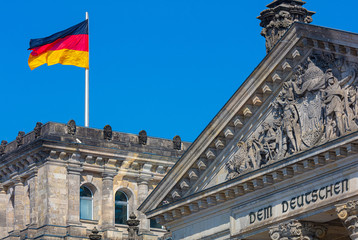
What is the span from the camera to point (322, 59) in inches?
1812

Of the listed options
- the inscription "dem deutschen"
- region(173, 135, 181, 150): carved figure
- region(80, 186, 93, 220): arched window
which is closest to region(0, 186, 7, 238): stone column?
region(80, 186, 93, 220): arched window

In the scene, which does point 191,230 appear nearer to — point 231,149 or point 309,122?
point 231,149

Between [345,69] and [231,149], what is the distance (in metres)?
7.37

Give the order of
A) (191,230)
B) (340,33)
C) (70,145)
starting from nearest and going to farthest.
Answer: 1. (340,33)
2. (191,230)
3. (70,145)

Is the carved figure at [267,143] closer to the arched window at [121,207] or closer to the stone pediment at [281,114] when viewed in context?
the stone pediment at [281,114]

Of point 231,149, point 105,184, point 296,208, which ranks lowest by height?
point 296,208

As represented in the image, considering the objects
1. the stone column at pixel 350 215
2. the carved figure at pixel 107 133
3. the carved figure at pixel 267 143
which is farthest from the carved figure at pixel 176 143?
the stone column at pixel 350 215

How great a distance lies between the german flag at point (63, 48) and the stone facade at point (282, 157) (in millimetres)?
24732

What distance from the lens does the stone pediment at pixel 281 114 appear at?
1770 inches

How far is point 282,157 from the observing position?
4716 cm

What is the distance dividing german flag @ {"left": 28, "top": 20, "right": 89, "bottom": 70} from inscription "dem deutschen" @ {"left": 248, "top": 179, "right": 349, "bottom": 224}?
30144 mm

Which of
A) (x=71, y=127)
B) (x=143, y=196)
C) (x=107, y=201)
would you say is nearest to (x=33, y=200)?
(x=107, y=201)

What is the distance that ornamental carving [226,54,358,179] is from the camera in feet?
147

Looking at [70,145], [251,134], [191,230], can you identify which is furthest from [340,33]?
[70,145]
